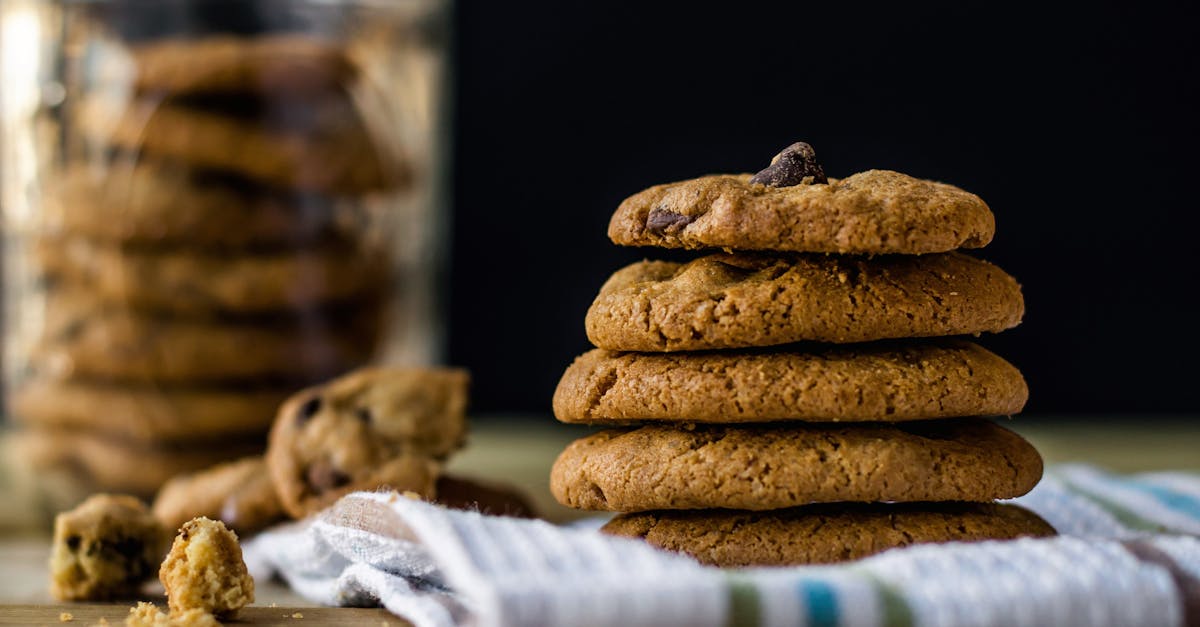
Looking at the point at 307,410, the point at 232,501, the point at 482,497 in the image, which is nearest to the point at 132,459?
the point at 232,501

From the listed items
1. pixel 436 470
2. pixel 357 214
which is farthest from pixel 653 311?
pixel 357 214

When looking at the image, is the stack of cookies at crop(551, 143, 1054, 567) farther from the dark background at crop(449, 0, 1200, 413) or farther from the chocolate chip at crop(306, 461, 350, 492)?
the dark background at crop(449, 0, 1200, 413)

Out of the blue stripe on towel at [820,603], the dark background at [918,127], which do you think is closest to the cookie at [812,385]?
the blue stripe on towel at [820,603]

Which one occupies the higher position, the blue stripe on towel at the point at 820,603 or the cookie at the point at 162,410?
the blue stripe on towel at the point at 820,603

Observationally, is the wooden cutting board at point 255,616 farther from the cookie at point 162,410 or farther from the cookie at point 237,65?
the cookie at point 237,65

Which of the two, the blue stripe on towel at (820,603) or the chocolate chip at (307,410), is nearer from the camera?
the blue stripe on towel at (820,603)

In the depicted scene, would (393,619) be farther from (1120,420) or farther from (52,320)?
(1120,420)

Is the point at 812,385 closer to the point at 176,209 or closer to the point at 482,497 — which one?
the point at 482,497
